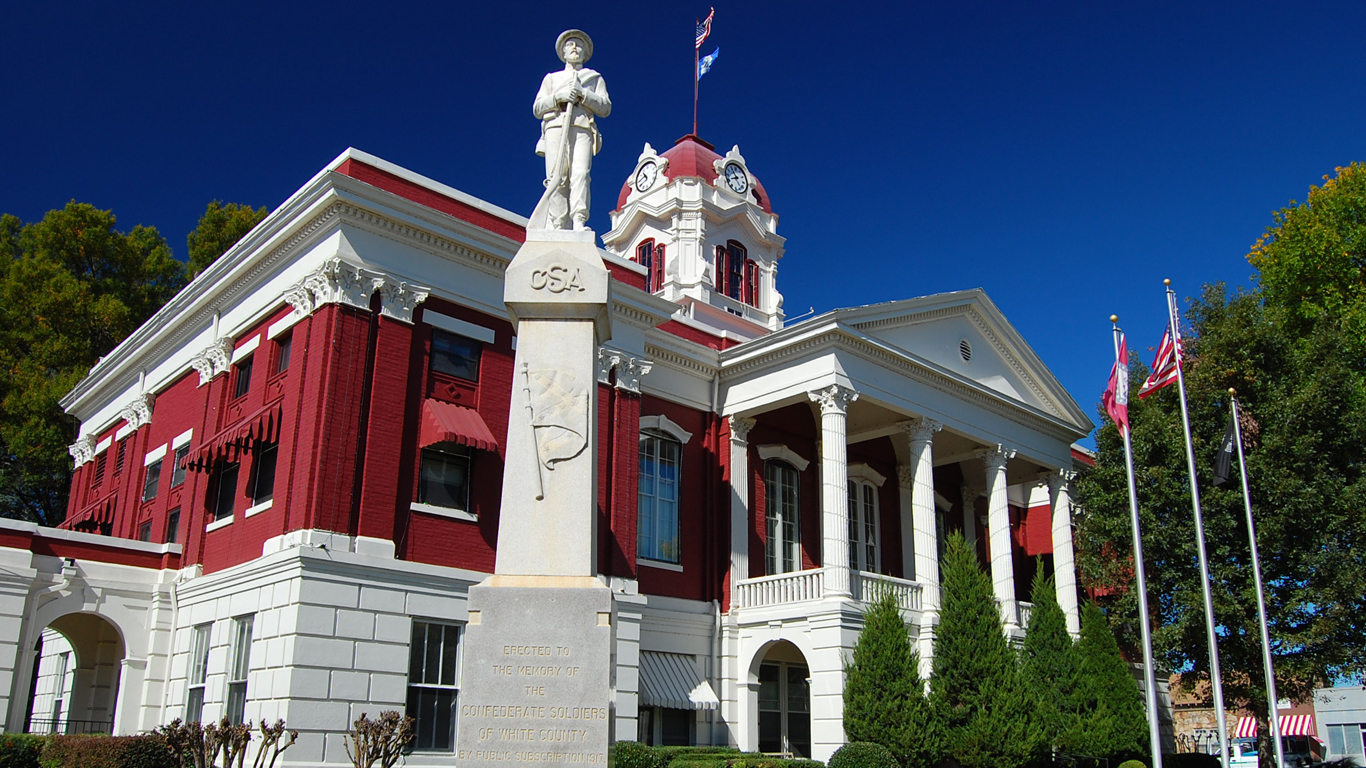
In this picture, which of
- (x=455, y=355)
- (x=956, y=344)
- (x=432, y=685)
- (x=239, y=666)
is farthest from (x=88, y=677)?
(x=956, y=344)

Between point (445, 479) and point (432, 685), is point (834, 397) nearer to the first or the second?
point (445, 479)

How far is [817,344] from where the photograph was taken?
86.1 ft

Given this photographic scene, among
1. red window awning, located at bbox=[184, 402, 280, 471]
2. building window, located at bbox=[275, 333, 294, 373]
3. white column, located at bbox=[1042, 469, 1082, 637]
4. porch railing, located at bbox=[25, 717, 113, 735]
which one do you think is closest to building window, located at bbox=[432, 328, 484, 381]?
building window, located at bbox=[275, 333, 294, 373]

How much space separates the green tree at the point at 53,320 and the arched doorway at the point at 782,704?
81.1 feet

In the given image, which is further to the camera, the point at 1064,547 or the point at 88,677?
the point at 1064,547

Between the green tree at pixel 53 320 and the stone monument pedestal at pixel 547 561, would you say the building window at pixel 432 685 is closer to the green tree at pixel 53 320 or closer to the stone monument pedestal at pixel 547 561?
the stone monument pedestal at pixel 547 561

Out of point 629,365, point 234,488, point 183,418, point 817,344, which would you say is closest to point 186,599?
point 234,488

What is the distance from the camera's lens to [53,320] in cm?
3616

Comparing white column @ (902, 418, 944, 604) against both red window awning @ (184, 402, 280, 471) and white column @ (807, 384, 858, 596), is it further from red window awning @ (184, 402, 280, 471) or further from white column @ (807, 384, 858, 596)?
red window awning @ (184, 402, 280, 471)

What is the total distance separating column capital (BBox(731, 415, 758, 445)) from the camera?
2809cm

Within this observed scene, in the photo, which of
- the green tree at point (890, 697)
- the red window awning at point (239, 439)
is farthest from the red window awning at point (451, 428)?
the green tree at point (890, 697)

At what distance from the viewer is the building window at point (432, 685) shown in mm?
19594

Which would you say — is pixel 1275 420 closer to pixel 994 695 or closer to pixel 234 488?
pixel 994 695

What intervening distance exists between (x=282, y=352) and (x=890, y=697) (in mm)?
14472
